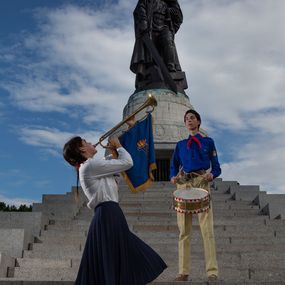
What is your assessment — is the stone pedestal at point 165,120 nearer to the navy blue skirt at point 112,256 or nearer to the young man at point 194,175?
the young man at point 194,175

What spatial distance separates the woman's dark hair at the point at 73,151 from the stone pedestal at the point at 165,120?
15.3 metres

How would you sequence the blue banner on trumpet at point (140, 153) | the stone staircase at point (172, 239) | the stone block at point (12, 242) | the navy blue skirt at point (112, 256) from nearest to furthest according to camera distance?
the navy blue skirt at point (112, 256) < the blue banner on trumpet at point (140, 153) < the stone staircase at point (172, 239) < the stone block at point (12, 242)

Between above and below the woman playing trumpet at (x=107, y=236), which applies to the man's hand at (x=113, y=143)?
above

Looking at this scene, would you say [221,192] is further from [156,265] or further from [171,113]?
[156,265]

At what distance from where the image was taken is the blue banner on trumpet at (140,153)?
567cm

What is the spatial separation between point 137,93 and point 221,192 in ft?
30.9

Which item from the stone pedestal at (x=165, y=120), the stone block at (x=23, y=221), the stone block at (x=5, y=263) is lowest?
the stone block at (x=5, y=263)

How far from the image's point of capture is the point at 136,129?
19.6ft

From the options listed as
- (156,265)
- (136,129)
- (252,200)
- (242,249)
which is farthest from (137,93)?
(156,265)

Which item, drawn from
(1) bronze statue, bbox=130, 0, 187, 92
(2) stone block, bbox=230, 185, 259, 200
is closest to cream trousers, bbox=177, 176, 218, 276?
(2) stone block, bbox=230, 185, 259, 200

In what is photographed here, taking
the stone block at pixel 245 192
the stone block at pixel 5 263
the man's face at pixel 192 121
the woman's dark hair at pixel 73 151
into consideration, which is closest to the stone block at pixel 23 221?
the stone block at pixel 5 263

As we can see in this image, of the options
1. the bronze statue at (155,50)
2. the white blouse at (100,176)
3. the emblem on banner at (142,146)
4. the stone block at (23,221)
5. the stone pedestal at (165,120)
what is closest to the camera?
the white blouse at (100,176)

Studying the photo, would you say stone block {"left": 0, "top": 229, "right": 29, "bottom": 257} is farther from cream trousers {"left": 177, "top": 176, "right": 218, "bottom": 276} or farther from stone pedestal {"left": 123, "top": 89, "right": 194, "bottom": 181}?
stone pedestal {"left": 123, "top": 89, "right": 194, "bottom": 181}

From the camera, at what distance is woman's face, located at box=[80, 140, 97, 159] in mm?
4848
